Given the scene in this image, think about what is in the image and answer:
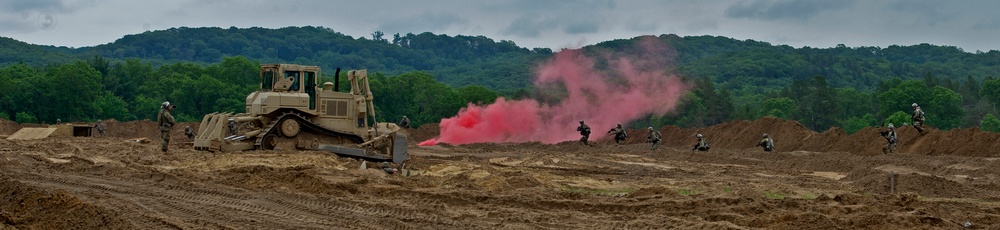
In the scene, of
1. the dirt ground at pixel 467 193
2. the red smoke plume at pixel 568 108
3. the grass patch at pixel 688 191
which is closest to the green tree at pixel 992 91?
the red smoke plume at pixel 568 108

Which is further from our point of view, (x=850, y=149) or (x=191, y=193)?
(x=850, y=149)

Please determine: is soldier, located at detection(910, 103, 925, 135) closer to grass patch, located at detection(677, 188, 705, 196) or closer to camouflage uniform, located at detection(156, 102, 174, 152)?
grass patch, located at detection(677, 188, 705, 196)

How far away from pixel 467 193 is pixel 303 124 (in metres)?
11.8

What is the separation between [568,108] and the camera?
73.6 metres

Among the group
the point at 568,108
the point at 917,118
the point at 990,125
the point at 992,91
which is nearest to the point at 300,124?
the point at 917,118

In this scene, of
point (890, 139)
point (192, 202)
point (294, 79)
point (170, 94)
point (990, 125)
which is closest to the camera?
point (192, 202)

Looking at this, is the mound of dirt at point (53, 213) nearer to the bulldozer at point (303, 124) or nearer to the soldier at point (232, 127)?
the bulldozer at point (303, 124)

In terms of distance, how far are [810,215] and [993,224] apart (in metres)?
2.60

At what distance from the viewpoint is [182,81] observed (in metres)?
103

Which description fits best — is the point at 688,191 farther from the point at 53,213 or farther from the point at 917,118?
the point at 917,118

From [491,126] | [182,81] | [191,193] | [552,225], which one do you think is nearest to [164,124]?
[191,193]

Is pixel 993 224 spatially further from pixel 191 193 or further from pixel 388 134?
pixel 388 134

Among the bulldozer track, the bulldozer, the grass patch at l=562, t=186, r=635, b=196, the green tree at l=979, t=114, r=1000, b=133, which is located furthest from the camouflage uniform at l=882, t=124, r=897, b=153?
the green tree at l=979, t=114, r=1000, b=133

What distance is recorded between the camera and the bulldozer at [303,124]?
32219 millimetres
